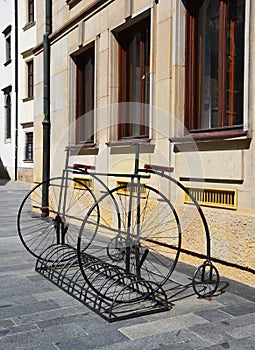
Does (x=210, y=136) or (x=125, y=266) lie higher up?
(x=210, y=136)

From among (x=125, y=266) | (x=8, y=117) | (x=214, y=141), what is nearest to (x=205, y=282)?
(x=125, y=266)

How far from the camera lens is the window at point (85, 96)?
9.23 metres

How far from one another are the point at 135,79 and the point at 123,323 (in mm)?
4807

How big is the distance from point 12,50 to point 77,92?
54.2 ft

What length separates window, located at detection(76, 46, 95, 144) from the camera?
923 centimetres

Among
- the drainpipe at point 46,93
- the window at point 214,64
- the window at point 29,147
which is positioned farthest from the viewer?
the window at point 29,147

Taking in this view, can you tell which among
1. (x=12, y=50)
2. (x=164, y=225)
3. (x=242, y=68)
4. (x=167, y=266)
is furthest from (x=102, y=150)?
(x=12, y=50)

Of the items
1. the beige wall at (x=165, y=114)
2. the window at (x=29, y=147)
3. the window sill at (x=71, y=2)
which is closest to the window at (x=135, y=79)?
the beige wall at (x=165, y=114)

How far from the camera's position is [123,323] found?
3924 mm

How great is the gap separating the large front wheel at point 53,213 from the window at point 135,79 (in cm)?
130

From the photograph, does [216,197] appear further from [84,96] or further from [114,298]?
[84,96]

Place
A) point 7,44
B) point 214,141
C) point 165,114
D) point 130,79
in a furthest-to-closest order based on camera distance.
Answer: point 7,44 < point 130,79 < point 165,114 < point 214,141

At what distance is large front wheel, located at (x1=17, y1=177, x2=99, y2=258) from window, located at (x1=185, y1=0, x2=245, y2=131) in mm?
1998

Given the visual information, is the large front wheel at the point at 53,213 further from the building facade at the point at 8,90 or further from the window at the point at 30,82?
the building facade at the point at 8,90
